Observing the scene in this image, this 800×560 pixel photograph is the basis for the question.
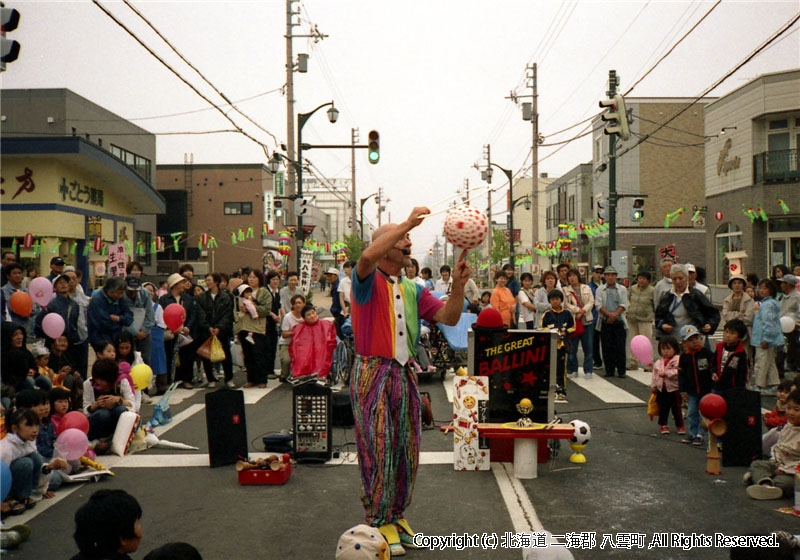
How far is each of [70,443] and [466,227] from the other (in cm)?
436

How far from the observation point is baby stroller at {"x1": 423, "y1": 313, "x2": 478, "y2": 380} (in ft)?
41.0

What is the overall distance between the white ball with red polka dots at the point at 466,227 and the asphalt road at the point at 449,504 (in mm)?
2212

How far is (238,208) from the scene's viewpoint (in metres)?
53.9

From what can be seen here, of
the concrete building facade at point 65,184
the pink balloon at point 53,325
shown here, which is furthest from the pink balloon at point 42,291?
the concrete building facade at point 65,184

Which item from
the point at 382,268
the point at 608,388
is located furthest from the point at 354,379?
the point at 608,388

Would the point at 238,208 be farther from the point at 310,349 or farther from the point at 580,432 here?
the point at 580,432

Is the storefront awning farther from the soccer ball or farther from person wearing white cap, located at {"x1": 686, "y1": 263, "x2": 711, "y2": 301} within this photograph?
the soccer ball

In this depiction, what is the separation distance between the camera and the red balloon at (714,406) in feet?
21.7

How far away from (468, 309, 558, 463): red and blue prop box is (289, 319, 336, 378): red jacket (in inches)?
164

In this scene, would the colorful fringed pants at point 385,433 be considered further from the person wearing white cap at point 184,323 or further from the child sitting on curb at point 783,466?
the person wearing white cap at point 184,323

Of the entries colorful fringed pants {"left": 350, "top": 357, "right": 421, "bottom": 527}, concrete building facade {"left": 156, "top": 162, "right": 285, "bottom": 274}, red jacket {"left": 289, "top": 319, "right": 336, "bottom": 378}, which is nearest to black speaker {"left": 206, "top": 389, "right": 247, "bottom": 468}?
colorful fringed pants {"left": 350, "top": 357, "right": 421, "bottom": 527}

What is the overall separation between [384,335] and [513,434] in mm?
2663

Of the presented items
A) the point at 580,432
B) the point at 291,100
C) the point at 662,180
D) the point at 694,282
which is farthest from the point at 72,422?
the point at 662,180

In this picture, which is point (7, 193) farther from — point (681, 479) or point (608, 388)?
point (681, 479)
